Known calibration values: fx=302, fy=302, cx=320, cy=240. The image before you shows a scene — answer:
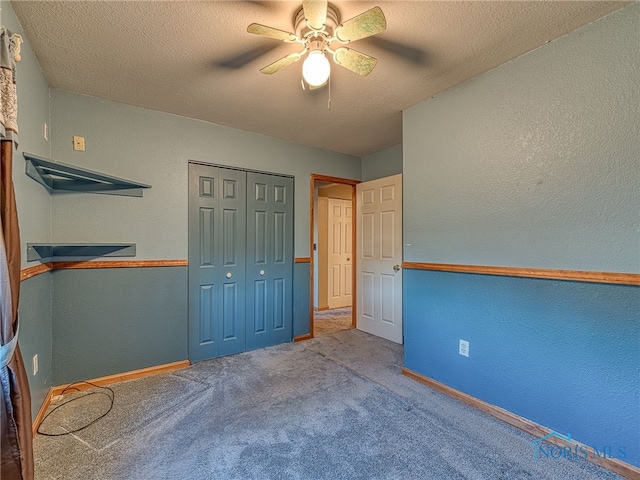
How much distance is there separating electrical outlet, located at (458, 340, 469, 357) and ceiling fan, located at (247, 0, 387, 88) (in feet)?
6.29

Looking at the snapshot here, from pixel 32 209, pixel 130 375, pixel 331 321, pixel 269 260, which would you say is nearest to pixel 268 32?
pixel 32 209

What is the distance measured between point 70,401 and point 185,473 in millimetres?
1305

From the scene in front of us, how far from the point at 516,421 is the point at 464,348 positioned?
493 millimetres

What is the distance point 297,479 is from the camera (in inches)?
56.5

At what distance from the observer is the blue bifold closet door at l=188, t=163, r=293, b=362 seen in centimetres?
287

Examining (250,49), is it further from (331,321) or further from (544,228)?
(331,321)

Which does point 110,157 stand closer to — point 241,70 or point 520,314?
point 241,70

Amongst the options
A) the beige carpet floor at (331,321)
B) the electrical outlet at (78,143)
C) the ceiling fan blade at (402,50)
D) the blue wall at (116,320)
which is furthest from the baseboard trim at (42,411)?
the ceiling fan blade at (402,50)

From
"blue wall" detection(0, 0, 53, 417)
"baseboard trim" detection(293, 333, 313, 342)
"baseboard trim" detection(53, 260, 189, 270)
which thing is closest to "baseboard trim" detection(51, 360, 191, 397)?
"blue wall" detection(0, 0, 53, 417)

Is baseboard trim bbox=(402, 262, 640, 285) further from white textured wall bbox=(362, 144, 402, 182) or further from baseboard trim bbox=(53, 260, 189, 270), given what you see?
baseboard trim bbox=(53, 260, 189, 270)

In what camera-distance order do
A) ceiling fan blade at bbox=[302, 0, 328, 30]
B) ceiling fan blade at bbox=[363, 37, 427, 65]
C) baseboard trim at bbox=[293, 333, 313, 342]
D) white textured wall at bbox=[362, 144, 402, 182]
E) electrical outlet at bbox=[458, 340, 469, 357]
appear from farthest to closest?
1. white textured wall at bbox=[362, 144, 402, 182]
2. baseboard trim at bbox=[293, 333, 313, 342]
3. electrical outlet at bbox=[458, 340, 469, 357]
4. ceiling fan blade at bbox=[363, 37, 427, 65]
5. ceiling fan blade at bbox=[302, 0, 328, 30]

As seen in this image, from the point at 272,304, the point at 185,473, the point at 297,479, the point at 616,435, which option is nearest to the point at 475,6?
the point at 616,435

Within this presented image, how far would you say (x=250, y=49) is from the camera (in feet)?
5.93

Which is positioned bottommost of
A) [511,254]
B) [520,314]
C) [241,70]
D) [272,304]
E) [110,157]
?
[272,304]
